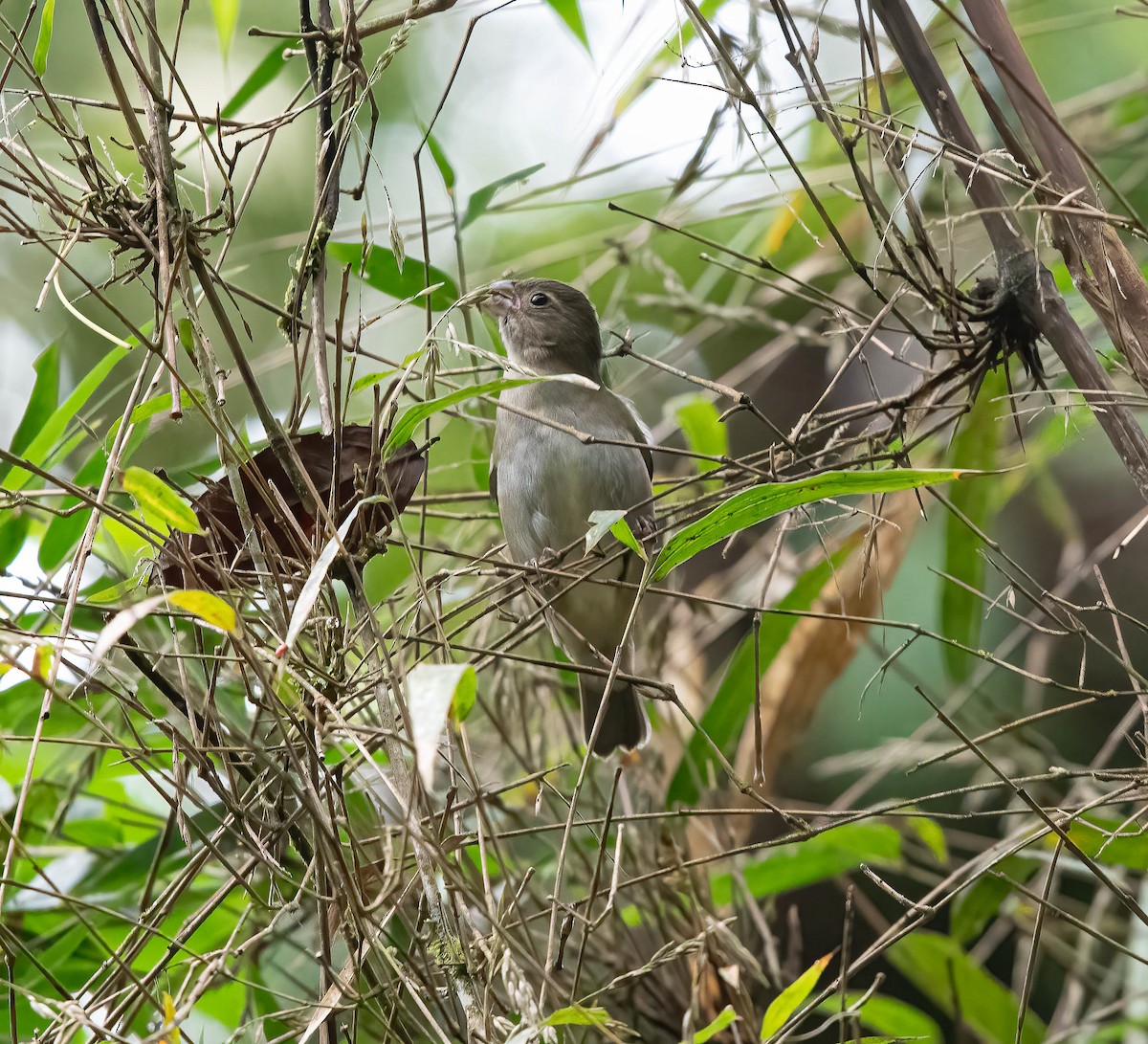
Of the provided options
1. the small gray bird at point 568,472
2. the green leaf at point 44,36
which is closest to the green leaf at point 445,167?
the small gray bird at point 568,472

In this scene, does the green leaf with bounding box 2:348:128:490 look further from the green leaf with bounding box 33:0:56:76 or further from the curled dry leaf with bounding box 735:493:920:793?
the curled dry leaf with bounding box 735:493:920:793

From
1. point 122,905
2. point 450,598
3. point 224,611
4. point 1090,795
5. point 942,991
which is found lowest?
point 942,991

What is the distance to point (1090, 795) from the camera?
9.54 feet

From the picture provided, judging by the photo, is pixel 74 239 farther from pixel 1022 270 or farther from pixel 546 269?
pixel 546 269

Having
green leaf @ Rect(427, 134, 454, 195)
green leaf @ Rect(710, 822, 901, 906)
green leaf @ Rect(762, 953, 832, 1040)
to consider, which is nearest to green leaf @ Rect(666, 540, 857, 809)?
green leaf @ Rect(710, 822, 901, 906)

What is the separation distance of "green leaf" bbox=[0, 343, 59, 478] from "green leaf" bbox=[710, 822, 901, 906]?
1829mm

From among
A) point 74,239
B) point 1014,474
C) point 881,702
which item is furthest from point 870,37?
point 881,702

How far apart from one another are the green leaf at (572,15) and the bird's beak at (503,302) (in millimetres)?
1113

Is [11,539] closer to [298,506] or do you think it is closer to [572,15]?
[298,506]

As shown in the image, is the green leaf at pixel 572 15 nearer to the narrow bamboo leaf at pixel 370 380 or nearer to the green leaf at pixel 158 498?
the narrow bamboo leaf at pixel 370 380

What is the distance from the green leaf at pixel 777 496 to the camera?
5.61 ft

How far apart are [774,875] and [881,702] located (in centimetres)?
169

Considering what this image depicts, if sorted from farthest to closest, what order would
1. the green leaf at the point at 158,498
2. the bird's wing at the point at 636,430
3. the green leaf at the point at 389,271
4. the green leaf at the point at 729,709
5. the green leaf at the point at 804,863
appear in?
the bird's wing at the point at 636,430 < the green leaf at the point at 729,709 < the green leaf at the point at 804,863 < the green leaf at the point at 389,271 < the green leaf at the point at 158,498

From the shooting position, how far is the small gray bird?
3266 millimetres
